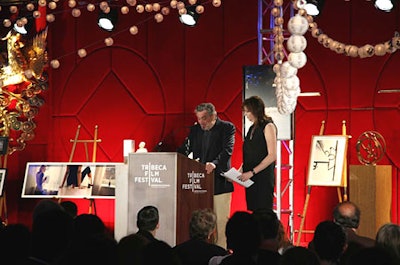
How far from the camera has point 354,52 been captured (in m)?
7.18

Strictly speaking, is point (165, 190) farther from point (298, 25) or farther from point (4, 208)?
point (4, 208)

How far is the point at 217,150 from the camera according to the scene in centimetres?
695

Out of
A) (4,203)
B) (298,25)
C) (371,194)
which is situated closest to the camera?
(298,25)

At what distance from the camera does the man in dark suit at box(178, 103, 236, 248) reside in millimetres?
6883

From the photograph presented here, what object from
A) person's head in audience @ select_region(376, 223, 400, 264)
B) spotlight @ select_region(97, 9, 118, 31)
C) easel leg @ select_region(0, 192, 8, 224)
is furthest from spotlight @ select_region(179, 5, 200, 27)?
person's head in audience @ select_region(376, 223, 400, 264)

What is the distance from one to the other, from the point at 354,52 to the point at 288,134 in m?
1.07

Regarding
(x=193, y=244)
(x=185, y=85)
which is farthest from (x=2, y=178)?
(x=193, y=244)

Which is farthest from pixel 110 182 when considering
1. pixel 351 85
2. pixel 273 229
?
pixel 273 229

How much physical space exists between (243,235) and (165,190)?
2.55 m

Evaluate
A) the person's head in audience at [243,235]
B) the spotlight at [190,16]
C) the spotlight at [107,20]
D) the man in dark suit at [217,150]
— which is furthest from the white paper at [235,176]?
the spotlight at [107,20]

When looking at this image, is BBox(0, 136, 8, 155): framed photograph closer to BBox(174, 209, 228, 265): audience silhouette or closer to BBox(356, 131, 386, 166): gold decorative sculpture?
BBox(356, 131, 386, 166): gold decorative sculpture

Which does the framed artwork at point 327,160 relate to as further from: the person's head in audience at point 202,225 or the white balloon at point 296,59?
the person's head in audience at point 202,225

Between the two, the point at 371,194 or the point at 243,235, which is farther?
the point at 371,194

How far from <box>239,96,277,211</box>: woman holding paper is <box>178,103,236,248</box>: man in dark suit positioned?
0.38 metres
